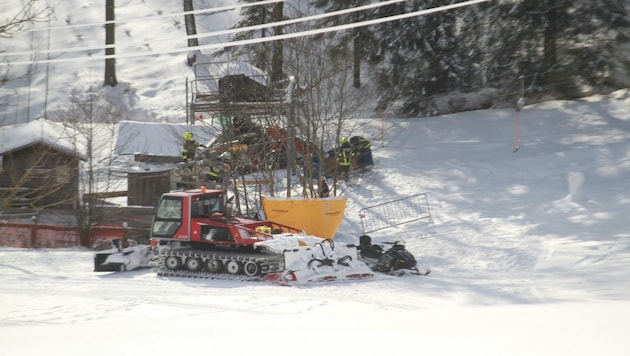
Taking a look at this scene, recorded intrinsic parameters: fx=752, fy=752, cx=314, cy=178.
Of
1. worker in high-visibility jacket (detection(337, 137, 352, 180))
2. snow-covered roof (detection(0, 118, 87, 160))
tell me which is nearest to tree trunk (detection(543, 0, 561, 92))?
worker in high-visibility jacket (detection(337, 137, 352, 180))

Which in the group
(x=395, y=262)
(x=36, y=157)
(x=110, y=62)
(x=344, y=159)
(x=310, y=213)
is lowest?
Result: (x=395, y=262)

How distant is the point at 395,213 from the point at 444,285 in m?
7.01

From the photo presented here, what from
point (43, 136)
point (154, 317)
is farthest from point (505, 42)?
point (154, 317)

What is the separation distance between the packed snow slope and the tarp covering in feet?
4.05

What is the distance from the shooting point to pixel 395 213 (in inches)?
805

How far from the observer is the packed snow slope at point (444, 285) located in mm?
8281

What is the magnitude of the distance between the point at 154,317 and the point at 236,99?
1215 cm

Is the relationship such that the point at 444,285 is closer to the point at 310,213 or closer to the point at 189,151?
the point at 310,213

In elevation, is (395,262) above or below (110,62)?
below

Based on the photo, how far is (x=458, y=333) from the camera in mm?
8477

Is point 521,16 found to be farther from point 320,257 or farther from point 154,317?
point 154,317

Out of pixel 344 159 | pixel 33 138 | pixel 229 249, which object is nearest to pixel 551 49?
pixel 344 159

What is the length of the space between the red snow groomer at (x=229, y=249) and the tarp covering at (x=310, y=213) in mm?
1129

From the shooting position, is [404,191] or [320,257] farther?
[404,191]
